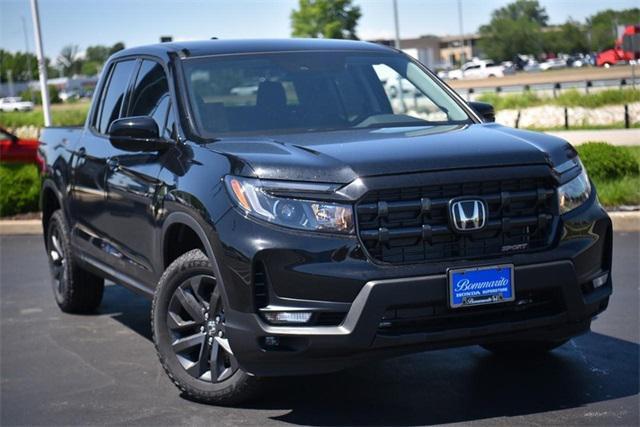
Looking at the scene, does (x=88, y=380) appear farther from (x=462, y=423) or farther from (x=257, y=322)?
(x=462, y=423)

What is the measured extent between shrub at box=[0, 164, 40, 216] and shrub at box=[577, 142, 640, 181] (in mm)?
6945

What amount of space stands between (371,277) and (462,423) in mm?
896

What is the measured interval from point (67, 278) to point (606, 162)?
676 cm

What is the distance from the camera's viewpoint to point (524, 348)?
6.81m

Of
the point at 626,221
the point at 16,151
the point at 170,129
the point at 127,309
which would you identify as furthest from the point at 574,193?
the point at 16,151

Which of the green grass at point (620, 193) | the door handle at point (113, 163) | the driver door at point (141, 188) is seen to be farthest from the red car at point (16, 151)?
the door handle at point (113, 163)

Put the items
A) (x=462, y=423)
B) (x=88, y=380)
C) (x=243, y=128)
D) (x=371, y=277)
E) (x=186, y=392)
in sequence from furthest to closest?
(x=88, y=380)
(x=243, y=128)
(x=186, y=392)
(x=462, y=423)
(x=371, y=277)

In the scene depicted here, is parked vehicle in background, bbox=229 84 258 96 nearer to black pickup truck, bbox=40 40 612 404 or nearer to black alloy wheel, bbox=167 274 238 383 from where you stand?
black pickup truck, bbox=40 40 612 404

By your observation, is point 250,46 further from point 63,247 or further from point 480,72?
point 480,72

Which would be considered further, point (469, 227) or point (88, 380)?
point (88, 380)

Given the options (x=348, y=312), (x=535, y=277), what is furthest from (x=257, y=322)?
(x=535, y=277)

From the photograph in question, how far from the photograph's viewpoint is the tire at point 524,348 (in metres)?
6.75

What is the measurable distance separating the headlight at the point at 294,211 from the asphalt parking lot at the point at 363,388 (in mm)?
1022

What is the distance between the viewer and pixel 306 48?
726cm
